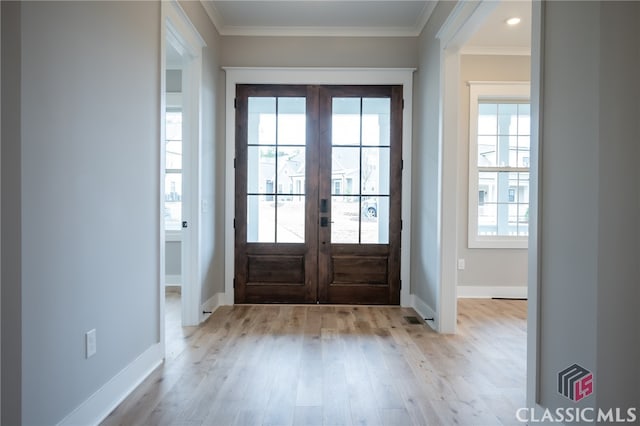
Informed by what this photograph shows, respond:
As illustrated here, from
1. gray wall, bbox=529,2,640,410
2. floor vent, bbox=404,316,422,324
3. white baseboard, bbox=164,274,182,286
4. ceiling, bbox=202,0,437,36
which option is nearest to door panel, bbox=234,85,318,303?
ceiling, bbox=202,0,437,36

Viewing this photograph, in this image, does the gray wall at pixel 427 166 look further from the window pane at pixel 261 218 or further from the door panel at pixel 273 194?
the window pane at pixel 261 218

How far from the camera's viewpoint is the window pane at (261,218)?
13.5 ft

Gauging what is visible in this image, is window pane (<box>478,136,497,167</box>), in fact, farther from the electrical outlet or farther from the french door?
the electrical outlet

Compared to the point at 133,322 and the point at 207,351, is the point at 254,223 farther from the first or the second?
the point at 133,322

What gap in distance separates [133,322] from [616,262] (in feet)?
7.76

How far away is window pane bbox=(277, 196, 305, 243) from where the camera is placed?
13.5 ft

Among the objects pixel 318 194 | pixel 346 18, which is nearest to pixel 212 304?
pixel 318 194

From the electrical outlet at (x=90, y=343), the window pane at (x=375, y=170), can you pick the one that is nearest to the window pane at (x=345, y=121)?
the window pane at (x=375, y=170)

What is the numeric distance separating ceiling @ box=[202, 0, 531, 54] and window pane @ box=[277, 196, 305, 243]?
175 cm

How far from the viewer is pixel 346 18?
149 inches

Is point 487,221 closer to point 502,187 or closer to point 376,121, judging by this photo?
point 502,187

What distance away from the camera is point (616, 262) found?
55.1 inches

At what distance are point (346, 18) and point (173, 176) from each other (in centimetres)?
297

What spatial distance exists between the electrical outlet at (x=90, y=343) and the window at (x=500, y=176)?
3907mm
